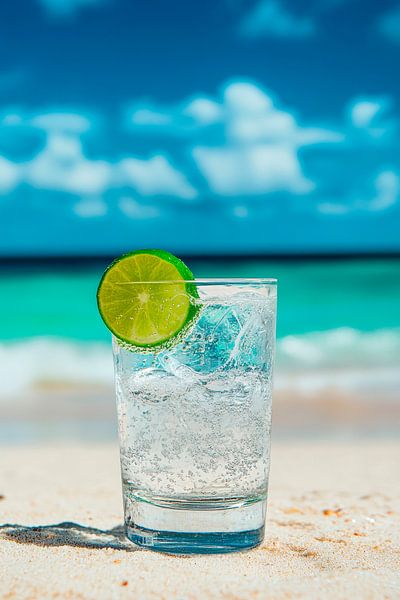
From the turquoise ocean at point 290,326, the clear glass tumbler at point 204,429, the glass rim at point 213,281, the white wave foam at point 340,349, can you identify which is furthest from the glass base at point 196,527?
the white wave foam at point 340,349

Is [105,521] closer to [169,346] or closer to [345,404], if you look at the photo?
[169,346]

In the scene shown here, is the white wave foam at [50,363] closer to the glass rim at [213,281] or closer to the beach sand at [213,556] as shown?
the beach sand at [213,556]

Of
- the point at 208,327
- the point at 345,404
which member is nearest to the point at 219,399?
the point at 208,327

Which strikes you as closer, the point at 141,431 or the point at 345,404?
the point at 141,431

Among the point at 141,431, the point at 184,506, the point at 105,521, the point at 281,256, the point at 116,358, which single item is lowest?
the point at 281,256

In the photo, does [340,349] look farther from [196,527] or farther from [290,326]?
[196,527]
